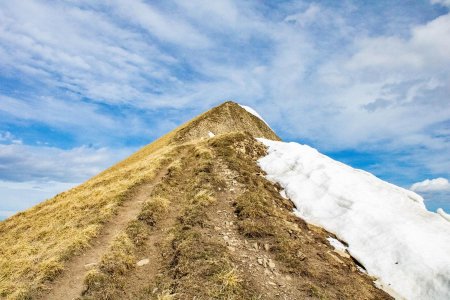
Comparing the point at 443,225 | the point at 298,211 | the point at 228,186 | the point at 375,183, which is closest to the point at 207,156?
the point at 228,186

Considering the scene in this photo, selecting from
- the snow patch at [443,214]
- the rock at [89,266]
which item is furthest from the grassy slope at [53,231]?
the snow patch at [443,214]

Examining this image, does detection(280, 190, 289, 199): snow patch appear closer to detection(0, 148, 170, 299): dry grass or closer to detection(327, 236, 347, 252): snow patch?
detection(327, 236, 347, 252): snow patch

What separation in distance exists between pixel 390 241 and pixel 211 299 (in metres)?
10.7

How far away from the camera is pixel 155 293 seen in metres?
13.6

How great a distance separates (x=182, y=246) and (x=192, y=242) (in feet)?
1.68

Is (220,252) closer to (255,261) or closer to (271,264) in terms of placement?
(255,261)

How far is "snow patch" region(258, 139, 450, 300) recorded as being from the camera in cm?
1583

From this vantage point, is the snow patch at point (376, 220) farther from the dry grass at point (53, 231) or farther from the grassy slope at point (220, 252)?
the dry grass at point (53, 231)

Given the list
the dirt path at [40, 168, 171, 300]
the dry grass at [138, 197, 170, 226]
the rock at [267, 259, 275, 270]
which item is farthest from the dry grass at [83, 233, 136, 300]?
the rock at [267, 259, 275, 270]

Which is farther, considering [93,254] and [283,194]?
[283,194]

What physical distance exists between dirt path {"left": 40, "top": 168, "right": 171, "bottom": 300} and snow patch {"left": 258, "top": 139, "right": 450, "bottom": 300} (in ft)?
34.0

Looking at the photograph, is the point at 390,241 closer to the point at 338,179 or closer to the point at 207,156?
the point at 338,179

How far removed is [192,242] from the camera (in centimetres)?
1619

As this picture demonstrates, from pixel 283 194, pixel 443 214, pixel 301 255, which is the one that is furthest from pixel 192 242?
pixel 443 214
